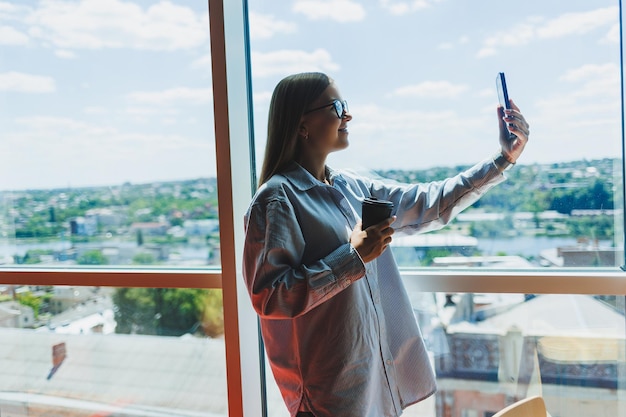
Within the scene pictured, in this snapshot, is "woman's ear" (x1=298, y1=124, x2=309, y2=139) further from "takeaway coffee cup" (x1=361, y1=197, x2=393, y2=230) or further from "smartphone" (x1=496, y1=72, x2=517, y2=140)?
"smartphone" (x1=496, y1=72, x2=517, y2=140)

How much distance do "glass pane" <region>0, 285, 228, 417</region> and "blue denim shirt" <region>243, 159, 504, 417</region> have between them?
2.17 ft

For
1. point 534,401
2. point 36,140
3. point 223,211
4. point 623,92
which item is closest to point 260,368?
point 223,211

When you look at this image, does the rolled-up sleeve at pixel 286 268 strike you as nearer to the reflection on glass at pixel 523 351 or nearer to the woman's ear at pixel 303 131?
the woman's ear at pixel 303 131

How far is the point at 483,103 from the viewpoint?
68.1 inches

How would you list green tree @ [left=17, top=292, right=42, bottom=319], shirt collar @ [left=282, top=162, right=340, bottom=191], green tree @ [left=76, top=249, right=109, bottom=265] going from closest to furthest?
shirt collar @ [left=282, top=162, right=340, bottom=191], green tree @ [left=76, top=249, right=109, bottom=265], green tree @ [left=17, top=292, right=42, bottom=319]

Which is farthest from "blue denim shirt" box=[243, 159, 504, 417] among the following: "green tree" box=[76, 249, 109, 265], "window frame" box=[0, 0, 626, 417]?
"green tree" box=[76, 249, 109, 265]

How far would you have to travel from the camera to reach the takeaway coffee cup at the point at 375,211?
1.32 m

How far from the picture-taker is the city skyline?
1.66 m

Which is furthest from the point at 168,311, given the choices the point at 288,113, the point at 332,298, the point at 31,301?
the point at 288,113

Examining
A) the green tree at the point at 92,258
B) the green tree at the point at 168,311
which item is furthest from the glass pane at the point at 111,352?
the green tree at the point at 92,258

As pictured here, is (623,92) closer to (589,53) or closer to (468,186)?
(589,53)

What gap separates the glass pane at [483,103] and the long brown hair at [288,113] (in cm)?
37

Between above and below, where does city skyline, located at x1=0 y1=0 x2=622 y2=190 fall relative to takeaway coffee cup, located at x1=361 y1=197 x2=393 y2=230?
above

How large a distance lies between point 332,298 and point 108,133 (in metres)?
1.32
